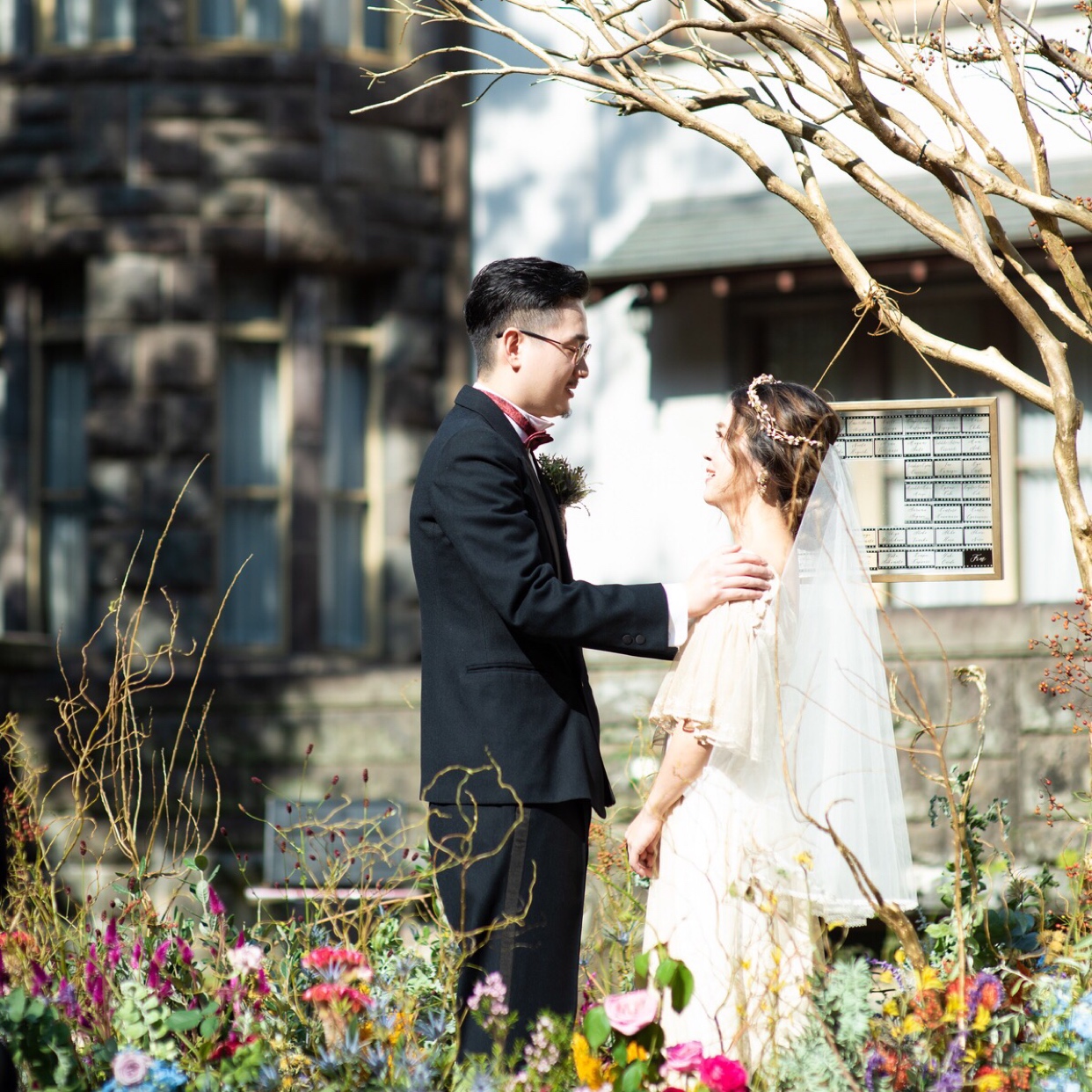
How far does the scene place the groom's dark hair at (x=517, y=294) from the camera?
11.0 ft

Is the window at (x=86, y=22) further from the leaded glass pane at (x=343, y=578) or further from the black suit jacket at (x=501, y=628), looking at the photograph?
the black suit jacket at (x=501, y=628)

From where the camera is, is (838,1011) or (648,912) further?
(648,912)

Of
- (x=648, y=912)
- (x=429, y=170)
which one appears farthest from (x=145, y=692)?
(x=648, y=912)

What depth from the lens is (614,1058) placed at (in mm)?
2768

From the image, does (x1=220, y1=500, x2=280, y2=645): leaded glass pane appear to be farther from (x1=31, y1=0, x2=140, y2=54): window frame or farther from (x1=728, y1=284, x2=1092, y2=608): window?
(x1=728, y1=284, x2=1092, y2=608): window

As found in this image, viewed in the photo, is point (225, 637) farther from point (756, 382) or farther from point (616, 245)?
point (756, 382)

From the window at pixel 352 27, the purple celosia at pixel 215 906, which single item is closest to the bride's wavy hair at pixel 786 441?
the purple celosia at pixel 215 906

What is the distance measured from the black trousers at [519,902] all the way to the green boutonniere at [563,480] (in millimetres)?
837

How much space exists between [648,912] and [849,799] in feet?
1.89

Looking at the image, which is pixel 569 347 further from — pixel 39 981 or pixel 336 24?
pixel 336 24

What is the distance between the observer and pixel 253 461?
385 inches

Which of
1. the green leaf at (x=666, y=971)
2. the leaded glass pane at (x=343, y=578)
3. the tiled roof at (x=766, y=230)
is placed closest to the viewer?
the green leaf at (x=666, y=971)

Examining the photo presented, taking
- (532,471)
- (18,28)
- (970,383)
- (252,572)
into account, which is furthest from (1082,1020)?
(18,28)

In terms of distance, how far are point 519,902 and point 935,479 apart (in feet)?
4.73
